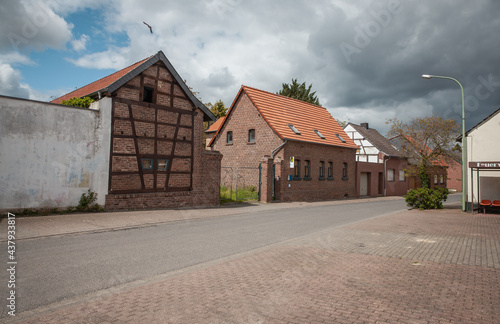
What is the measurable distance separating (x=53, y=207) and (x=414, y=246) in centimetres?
1262

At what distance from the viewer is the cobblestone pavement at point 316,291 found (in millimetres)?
4086

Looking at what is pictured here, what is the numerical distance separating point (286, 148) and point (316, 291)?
18.6m

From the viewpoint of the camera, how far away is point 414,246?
8.31 m

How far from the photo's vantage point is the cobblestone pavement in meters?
4.09

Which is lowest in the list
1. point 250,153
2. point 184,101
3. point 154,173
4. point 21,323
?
point 21,323

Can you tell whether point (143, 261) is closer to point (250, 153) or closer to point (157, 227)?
point (157, 227)

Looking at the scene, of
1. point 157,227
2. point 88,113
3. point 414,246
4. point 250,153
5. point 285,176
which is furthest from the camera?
point 250,153

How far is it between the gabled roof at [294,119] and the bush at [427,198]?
27.3 ft

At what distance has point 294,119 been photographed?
27109mm

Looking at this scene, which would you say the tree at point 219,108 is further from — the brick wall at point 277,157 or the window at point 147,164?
the window at point 147,164

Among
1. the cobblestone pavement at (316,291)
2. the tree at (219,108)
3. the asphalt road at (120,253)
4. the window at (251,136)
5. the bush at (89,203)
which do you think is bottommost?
the asphalt road at (120,253)

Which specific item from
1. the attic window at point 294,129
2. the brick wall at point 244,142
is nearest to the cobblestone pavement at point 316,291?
the brick wall at point 244,142

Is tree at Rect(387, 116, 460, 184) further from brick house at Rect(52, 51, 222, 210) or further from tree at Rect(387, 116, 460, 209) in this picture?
brick house at Rect(52, 51, 222, 210)

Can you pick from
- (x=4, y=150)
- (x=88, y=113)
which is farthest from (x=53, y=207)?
(x=88, y=113)
